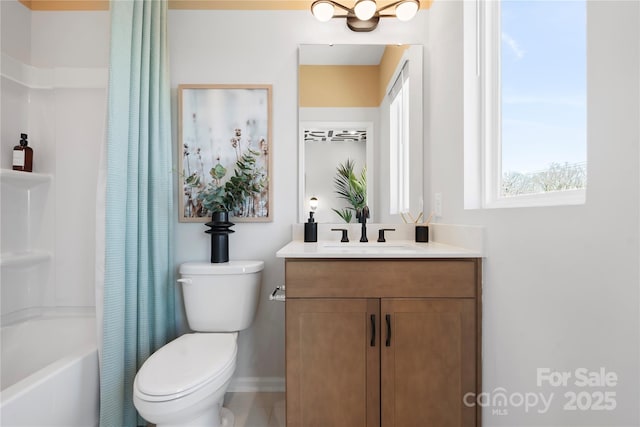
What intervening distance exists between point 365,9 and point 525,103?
3.52 feet

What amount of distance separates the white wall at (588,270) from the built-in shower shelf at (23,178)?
233 centimetres

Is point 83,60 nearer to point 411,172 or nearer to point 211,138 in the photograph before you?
point 211,138

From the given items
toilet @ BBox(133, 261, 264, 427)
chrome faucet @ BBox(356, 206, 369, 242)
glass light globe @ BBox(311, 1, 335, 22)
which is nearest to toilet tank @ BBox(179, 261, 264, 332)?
toilet @ BBox(133, 261, 264, 427)

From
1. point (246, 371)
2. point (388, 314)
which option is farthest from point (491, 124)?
point (246, 371)

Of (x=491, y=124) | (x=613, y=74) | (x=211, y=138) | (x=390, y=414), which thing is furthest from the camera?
(x=211, y=138)

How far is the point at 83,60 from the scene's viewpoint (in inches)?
78.7

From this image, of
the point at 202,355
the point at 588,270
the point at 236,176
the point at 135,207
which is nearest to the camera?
the point at 588,270

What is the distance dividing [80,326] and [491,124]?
7.80 feet

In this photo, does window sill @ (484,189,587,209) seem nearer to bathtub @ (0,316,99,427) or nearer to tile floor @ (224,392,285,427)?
tile floor @ (224,392,285,427)

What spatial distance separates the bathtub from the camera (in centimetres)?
115

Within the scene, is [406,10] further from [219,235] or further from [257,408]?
[257,408]

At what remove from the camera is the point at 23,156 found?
1.85 meters

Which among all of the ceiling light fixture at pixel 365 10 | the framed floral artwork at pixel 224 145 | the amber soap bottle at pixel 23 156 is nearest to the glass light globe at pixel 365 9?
the ceiling light fixture at pixel 365 10

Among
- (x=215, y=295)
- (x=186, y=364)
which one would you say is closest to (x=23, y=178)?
(x=215, y=295)
